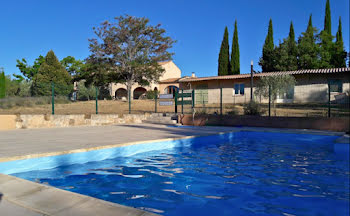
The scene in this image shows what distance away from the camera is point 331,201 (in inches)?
131

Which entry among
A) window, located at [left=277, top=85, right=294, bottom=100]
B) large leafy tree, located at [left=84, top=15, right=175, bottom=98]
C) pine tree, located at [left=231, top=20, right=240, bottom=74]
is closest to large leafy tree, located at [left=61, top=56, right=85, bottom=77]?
large leafy tree, located at [left=84, top=15, right=175, bottom=98]

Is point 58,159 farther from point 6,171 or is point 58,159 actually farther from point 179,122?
point 179,122

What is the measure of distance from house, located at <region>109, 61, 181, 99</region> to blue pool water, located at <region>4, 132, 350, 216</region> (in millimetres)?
27022

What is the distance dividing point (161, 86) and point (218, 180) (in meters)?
31.2

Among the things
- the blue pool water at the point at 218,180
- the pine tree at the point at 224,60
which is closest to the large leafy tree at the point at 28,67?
the pine tree at the point at 224,60

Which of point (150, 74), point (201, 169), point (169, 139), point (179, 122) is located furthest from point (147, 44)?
point (201, 169)

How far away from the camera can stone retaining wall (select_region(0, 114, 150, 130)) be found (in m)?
9.04

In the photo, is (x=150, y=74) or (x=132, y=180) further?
(x=150, y=74)

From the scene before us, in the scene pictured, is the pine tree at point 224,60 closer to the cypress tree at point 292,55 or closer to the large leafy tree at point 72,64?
the cypress tree at point 292,55

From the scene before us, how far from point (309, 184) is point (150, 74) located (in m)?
21.8

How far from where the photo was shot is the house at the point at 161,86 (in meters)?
33.8

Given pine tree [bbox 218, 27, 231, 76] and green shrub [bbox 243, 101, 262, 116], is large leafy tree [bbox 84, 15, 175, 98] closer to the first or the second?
pine tree [bbox 218, 27, 231, 76]

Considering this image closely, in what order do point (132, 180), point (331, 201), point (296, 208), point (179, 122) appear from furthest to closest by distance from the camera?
1. point (179, 122)
2. point (132, 180)
3. point (331, 201)
4. point (296, 208)

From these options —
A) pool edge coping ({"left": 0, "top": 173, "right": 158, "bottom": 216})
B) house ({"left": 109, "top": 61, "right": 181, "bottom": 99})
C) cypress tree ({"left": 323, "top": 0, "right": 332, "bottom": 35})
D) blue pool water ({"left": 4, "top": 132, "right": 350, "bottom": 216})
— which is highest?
cypress tree ({"left": 323, "top": 0, "right": 332, "bottom": 35})
